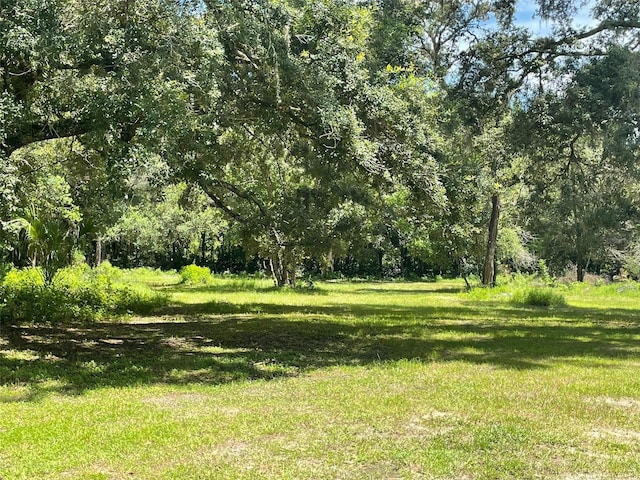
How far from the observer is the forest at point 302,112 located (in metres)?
8.34

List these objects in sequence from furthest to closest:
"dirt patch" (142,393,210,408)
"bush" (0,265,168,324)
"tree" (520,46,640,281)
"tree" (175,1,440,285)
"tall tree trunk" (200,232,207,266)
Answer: "tall tree trunk" (200,232,207,266), "tree" (520,46,640,281), "bush" (0,265,168,324), "tree" (175,1,440,285), "dirt patch" (142,393,210,408)

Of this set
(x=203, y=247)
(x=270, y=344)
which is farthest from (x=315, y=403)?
(x=203, y=247)

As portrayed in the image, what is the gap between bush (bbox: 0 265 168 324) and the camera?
13.4 meters

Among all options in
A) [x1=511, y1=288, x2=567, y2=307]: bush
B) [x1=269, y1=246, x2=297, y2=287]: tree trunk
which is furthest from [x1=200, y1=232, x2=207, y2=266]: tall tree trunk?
[x1=511, y1=288, x2=567, y2=307]: bush

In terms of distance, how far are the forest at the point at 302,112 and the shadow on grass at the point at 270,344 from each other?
79.1 inches

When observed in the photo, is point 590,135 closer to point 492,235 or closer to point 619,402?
point 619,402

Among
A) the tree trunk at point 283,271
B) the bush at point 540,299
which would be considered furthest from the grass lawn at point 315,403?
the tree trunk at point 283,271

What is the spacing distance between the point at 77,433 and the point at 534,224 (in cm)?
3542

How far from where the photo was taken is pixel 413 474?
4238mm

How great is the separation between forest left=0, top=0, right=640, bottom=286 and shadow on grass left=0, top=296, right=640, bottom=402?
201 cm

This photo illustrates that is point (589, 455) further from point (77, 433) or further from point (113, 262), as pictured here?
point (113, 262)

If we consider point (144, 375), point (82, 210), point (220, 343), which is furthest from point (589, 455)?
point (82, 210)

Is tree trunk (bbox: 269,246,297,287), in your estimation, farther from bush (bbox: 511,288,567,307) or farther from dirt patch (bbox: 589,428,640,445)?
dirt patch (bbox: 589,428,640,445)

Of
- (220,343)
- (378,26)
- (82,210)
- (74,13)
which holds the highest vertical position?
(378,26)
